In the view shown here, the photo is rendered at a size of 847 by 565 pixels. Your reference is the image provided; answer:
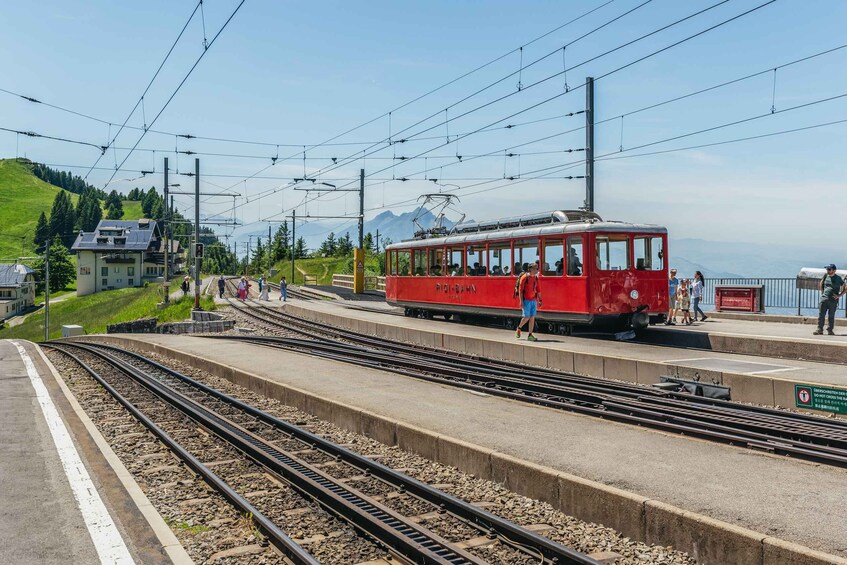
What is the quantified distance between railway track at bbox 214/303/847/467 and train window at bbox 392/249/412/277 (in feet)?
34.5

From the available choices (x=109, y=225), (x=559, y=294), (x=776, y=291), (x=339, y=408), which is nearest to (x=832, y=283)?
(x=559, y=294)

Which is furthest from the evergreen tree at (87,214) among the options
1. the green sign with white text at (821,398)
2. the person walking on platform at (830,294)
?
the green sign with white text at (821,398)

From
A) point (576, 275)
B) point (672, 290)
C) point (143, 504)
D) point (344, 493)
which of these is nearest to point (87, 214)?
point (672, 290)

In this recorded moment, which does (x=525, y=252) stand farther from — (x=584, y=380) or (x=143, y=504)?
(x=143, y=504)

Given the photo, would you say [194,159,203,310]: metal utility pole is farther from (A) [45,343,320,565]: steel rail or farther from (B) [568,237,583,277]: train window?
(A) [45,343,320,565]: steel rail

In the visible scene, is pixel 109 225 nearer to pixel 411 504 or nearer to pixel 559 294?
pixel 559 294

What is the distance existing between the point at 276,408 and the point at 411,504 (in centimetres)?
594

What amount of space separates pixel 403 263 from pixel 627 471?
919 inches

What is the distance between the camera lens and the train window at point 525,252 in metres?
20.6

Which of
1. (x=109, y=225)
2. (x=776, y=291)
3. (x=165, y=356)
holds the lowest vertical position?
(x=165, y=356)

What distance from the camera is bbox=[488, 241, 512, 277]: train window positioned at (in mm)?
21953

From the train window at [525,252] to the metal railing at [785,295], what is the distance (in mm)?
9848

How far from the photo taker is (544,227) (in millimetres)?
20094

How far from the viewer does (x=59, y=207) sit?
592 feet
